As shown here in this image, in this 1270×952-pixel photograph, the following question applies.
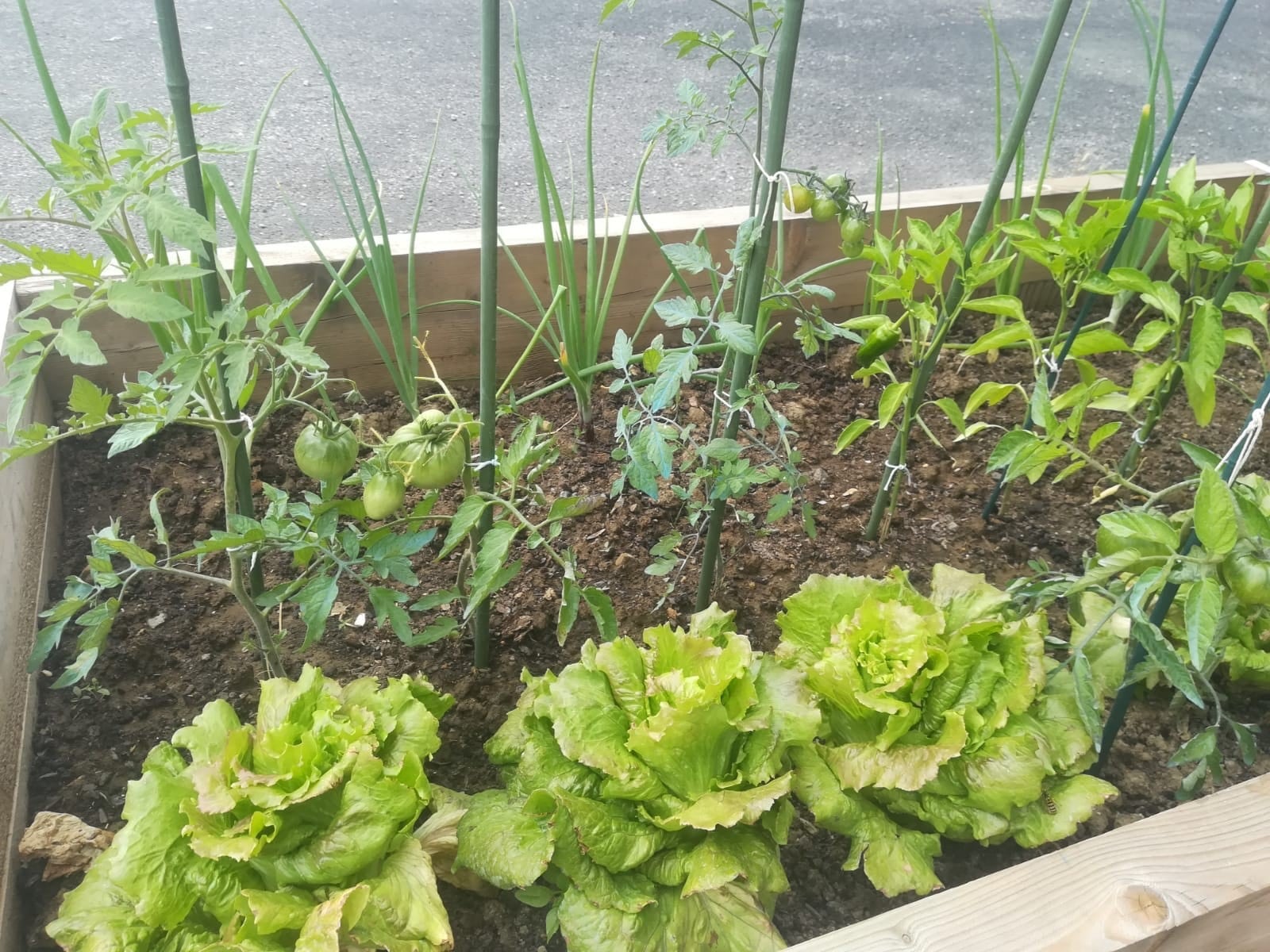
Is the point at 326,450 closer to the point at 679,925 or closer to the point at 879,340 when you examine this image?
the point at 679,925

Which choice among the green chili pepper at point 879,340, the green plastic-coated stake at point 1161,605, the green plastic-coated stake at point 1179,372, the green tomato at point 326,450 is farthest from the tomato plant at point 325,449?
the green plastic-coated stake at point 1179,372

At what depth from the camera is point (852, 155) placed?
8.93 feet

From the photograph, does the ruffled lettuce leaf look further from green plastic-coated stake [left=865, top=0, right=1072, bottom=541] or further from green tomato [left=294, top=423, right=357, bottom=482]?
green plastic-coated stake [left=865, top=0, right=1072, bottom=541]

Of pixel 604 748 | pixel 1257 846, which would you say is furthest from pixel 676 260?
pixel 1257 846

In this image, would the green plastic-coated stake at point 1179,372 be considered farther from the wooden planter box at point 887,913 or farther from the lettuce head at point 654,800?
the lettuce head at point 654,800

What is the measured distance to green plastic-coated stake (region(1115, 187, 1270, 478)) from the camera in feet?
4.24

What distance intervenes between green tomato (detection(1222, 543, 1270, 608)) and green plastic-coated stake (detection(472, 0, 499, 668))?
30.1 inches

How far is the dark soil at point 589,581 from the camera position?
3.56 ft

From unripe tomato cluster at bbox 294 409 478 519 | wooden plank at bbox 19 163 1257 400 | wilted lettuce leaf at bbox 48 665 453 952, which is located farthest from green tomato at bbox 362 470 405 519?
wooden plank at bbox 19 163 1257 400

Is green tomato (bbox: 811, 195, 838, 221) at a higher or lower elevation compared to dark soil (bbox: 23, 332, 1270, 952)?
higher

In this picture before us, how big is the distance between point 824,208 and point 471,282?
31.8 inches

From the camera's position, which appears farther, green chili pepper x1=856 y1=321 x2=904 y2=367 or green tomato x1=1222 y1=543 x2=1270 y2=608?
green chili pepper x1=856 y1=321 x2=904 y2=367

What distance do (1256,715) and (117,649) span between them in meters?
Result: 1.61

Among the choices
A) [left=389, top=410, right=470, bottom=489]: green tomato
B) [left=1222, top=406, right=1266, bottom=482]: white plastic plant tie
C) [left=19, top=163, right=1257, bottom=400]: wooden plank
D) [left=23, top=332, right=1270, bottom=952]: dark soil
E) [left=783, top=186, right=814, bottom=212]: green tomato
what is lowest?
[left=23, top=332, right=1270, bottom=952]: dark soil
